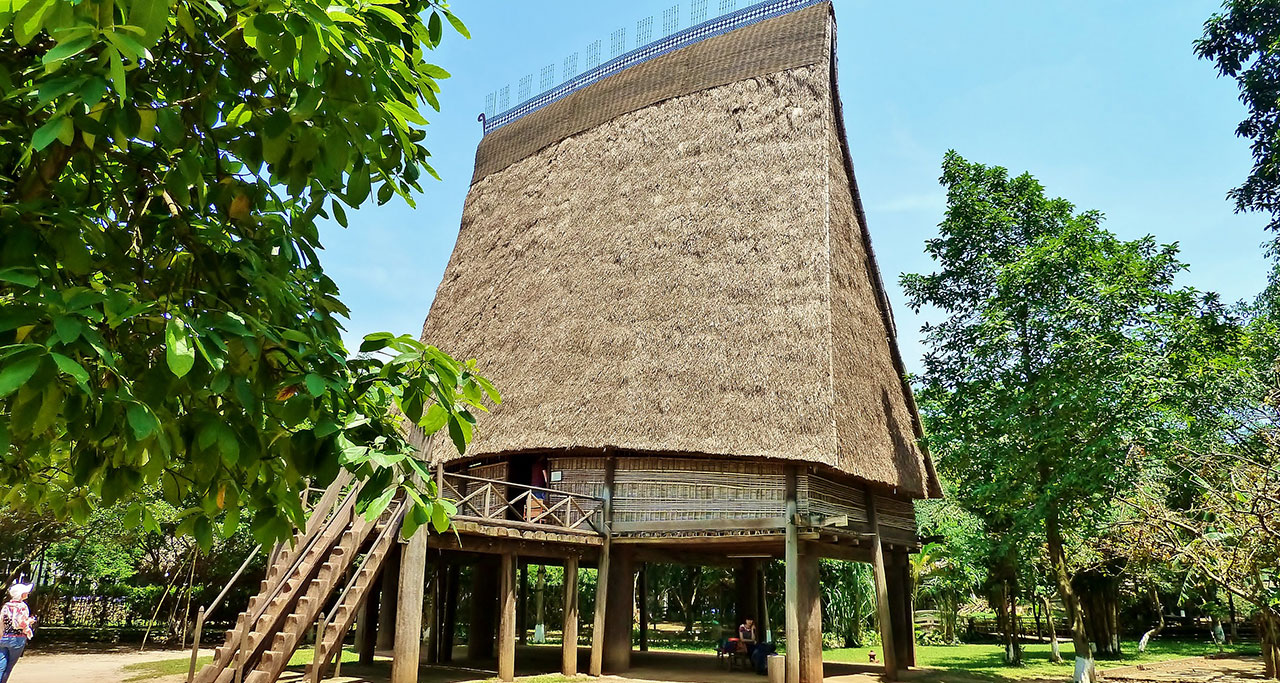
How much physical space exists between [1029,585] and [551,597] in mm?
15125

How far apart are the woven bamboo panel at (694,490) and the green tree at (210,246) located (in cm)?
1049

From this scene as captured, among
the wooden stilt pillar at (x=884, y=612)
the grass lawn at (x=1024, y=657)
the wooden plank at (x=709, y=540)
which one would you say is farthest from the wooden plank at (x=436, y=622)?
the grass lawn at (x=1024, y=657)

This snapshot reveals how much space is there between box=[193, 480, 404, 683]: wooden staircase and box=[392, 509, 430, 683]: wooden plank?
0.33 metres

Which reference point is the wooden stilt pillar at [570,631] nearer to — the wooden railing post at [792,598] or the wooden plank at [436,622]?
the wooden plank at [436,622]

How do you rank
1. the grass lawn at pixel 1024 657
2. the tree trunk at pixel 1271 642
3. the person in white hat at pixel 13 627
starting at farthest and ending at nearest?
the grass lawn at pixel 1024 657, the tree trunk at pixel 1271 642, the person in white hat at pixel 13 627

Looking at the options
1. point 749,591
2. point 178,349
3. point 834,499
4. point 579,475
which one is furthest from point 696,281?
point 178,349

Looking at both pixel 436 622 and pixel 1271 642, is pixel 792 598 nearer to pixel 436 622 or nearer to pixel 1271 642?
pixel 436 622

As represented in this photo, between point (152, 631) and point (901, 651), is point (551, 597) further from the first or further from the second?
point (901, 651)

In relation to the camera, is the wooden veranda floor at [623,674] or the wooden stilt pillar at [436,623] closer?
the wooden veranda floor at [623,674]

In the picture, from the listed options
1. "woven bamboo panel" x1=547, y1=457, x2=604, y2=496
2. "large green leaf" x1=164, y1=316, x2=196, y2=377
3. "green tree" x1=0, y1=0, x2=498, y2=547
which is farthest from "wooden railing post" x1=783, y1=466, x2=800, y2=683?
"large green leaf" x1=164, y1=316, x2=196, y2=377

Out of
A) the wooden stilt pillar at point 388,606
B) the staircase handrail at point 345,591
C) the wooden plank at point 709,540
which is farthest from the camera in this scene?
the wooden stilt pillar at point 388,606

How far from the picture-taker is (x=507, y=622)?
11.3 m

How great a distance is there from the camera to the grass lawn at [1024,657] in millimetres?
16031

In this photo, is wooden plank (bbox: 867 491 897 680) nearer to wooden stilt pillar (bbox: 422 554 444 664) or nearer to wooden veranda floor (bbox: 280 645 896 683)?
wooden veranda floor (bbox: 280 645 896 683)
